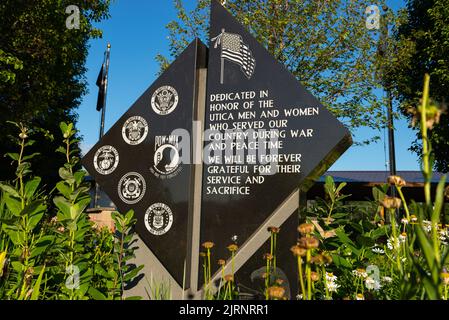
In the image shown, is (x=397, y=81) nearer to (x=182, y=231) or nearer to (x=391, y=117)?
(x=391, y=117)

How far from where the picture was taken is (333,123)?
11.1 feet

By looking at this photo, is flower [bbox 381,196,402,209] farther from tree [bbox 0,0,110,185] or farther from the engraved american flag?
tree [bbox 0,0,110,185]

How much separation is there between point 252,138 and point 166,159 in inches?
35.0

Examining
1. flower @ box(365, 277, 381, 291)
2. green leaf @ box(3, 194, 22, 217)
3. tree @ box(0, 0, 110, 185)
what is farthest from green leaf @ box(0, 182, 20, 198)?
tree @ box(0, 0, 110, 185)

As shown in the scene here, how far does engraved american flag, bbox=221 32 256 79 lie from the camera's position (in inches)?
153

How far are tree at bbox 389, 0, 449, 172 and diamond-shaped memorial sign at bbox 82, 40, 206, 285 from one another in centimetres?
1111

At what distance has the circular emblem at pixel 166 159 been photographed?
389cm

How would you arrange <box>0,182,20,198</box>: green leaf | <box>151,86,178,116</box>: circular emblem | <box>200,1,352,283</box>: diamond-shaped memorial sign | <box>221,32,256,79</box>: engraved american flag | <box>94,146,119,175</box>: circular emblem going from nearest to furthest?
1. <box>0,182,20,198</box>: green leaf
2. <box>200,1,352,283</box>: diamond-shaped memorial sign
3. <box>221,32,256,79</box>: engraved american flag
4. <box>151,86,178,116</box>: circular emblem
5. <box>94,146,119,175</box>: circular emblem

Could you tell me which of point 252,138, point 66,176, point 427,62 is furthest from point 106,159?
point 427,62

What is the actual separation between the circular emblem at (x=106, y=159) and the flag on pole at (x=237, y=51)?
1516 millimetres

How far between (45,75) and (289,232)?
11.1 metres

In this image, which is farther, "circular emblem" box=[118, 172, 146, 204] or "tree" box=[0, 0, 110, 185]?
"tree" box=[0, 0, 110, 185]

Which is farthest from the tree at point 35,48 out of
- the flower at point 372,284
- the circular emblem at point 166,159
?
the flower at point 372,284
